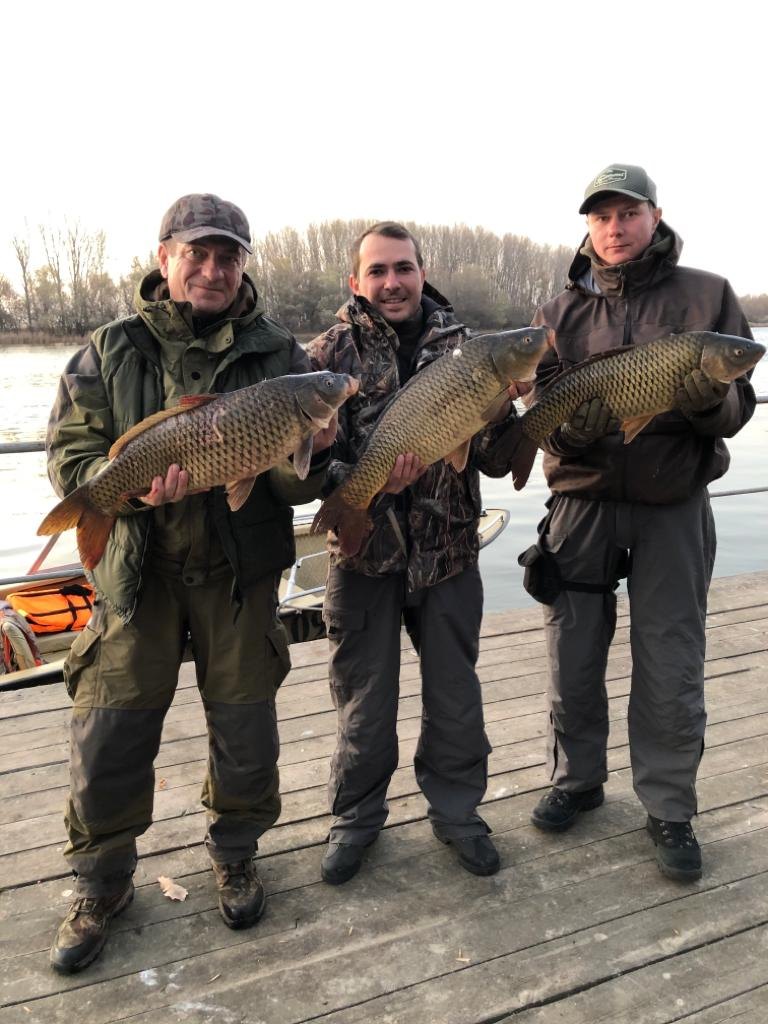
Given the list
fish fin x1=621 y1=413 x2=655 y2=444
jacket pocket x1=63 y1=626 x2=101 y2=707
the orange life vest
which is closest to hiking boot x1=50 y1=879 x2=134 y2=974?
jacket pocket x1=63 y1=626 x2=101 y2=707

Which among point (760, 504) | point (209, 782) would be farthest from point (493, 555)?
point (209, 782)

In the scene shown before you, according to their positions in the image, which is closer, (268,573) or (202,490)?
(202,490)

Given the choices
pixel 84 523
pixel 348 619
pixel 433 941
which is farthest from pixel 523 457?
pixel 433 941

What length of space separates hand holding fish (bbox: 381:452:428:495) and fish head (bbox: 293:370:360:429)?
358 millimetres

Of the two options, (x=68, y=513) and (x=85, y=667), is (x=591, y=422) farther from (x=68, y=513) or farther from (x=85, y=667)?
(x=85, y=667)

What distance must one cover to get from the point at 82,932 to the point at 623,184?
9.79ft

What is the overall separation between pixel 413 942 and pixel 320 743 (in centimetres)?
135

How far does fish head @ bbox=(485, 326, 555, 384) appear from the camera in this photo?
8.83 feet

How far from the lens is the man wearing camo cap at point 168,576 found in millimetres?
2516

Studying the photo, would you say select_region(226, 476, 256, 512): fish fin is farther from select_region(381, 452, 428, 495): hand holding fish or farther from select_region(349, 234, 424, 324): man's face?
select_region(349, 234, 424, 324): man's face

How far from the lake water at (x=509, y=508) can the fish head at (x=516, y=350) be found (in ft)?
24.3

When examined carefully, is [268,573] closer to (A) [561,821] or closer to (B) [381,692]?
(B) [381,692]

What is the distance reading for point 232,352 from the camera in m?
2.56

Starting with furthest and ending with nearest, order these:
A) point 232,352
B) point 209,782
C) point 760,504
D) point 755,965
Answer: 1. point 760,504
2. point 209,782
3. point 232,352
4. point 755,965
